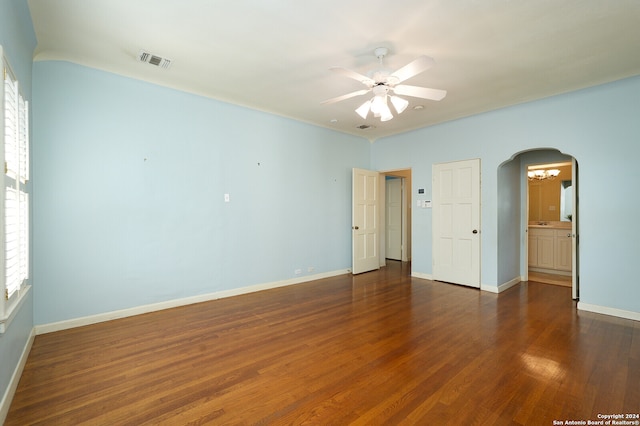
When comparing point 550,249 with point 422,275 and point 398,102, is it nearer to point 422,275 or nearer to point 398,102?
point 422,275

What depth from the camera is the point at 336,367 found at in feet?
8.27

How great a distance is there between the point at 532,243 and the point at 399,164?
339cm

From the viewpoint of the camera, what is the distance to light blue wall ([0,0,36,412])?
1964mm

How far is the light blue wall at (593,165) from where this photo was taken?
3.69 meters

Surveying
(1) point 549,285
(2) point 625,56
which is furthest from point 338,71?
(1) point 549,285

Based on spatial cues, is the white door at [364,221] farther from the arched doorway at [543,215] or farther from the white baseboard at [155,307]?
the arched doorway at [543,215]

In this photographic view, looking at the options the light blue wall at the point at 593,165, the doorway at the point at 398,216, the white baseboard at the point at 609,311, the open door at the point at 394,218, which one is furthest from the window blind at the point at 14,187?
the open door at the point at 394,218

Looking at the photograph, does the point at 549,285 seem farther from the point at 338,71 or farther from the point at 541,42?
the point at 338,71

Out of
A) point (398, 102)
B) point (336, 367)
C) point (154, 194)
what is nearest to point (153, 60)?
point (154, 194)

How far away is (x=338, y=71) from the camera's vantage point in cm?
265

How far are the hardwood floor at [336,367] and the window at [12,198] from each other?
772 millimetres

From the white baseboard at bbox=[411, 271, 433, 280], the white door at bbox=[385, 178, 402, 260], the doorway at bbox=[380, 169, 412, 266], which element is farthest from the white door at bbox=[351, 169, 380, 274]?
the white door at bbox=[385, 178, 402, 260]

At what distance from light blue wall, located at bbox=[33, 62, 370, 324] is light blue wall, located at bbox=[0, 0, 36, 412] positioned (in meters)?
0.43

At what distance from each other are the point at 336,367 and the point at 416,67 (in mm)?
2685
